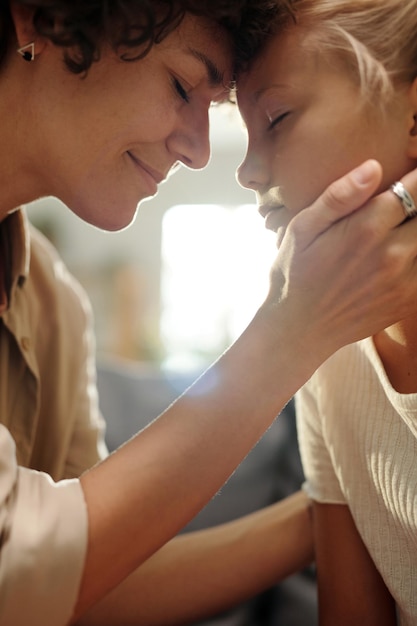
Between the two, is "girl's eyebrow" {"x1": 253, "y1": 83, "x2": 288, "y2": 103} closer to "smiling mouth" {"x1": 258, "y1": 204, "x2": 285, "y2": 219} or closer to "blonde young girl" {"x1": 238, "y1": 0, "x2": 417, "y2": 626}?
"blonde young girl" {"x1": 238, "y1": 0, "x2": 417, "y2": 626}

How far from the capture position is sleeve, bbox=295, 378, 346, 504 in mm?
1178

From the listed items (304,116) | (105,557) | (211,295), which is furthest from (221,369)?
(211,295)

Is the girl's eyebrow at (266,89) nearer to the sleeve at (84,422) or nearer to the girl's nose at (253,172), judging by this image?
the girl's nose at (253,172)

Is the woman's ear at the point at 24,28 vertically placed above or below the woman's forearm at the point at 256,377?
above

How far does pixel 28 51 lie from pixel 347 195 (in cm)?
50

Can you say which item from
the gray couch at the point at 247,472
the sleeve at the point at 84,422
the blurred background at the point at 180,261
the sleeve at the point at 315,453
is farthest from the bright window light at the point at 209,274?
the sleeve at the point at 315,453

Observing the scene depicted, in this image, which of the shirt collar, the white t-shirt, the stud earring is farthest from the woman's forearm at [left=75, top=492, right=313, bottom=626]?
the stud earring

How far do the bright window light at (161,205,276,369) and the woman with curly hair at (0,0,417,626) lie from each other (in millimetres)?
4982

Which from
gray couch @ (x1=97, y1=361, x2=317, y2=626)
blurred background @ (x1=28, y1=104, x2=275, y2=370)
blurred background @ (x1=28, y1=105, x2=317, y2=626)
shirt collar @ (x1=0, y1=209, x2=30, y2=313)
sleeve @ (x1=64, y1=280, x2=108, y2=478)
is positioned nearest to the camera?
shirt collar @ (x1=0, y1=209, x2=30, y2=313)

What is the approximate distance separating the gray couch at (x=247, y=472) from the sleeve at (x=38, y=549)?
0.91 meters

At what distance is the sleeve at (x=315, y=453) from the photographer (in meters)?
1.18

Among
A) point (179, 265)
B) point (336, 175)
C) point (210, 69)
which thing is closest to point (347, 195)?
point (336, 175)

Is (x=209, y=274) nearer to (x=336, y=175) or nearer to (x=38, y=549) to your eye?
(x=336, y=175)

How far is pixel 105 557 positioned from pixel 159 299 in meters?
6.30
